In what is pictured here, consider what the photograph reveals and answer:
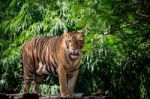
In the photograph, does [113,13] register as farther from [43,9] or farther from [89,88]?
[43,9]

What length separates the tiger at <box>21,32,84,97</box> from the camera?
5.45 meters

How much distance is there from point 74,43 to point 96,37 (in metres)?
0.48

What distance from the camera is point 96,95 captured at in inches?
210

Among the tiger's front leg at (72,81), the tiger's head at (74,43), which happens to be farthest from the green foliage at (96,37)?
the tiger's front leg at (72,81)

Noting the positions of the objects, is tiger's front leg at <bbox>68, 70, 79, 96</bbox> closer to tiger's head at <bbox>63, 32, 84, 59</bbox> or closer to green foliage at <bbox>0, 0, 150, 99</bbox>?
tiger's head at <bbox>63, 32, 84, 59</bbox>

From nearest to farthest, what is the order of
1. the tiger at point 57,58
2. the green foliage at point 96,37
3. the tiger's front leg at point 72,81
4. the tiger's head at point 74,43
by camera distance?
the green foliage at point 96,37 → the tiger's head at point 74,43 → the tiger at point 57,58 → the tiger's front leg at point 72,81

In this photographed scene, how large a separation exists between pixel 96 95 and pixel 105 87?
206 centimetres

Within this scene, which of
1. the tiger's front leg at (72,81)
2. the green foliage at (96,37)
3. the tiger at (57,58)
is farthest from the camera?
the tiger's front leg at (72,81)

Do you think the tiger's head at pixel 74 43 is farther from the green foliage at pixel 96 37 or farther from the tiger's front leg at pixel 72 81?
the tiger's front leg at pixel 72 81

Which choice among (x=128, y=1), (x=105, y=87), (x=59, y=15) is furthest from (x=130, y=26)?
(x=59, y=15)

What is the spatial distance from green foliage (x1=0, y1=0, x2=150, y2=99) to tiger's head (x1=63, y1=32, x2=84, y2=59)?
0.11 meters

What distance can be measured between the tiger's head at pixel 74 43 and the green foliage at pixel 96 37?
0.11 metres

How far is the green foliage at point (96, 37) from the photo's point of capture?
13.3 ft

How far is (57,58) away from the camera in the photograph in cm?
579
